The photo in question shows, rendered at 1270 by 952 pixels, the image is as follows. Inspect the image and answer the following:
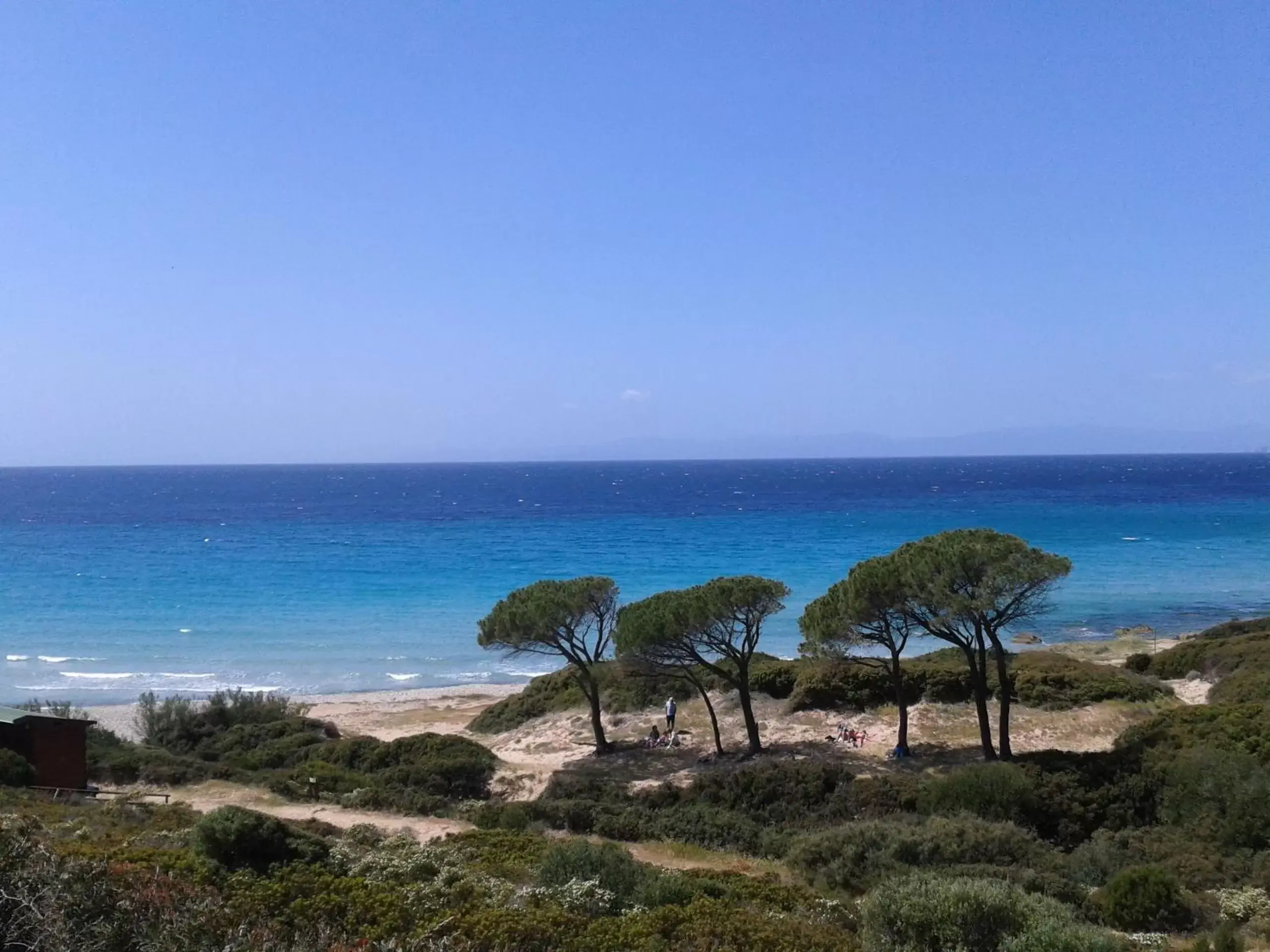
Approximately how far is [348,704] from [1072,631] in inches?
1279

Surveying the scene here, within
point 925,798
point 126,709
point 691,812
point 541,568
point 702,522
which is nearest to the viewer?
point 925,798

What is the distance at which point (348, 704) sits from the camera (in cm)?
3222

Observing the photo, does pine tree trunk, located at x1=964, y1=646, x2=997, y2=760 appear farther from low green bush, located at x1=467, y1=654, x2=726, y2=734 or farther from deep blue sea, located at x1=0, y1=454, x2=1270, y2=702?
deep blue sea, located at x1=0, y1=454, x2=1270, y2=702

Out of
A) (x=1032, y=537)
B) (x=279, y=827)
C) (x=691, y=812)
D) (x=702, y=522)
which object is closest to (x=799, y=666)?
(x=691, y=812)

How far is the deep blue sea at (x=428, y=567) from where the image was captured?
39.4 metres

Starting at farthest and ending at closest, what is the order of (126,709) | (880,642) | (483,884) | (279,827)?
(126,709) → (880,642) → (279,827) → (483,884)

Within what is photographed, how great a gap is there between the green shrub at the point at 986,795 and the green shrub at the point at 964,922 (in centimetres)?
686

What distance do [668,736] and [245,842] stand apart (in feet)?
48.1

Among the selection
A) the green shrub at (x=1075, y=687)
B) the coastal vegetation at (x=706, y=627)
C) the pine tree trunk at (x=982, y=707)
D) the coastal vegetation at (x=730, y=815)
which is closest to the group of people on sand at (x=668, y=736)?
the coastal vegetation at (x=730, y=815)

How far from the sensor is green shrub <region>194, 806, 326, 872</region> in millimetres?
9711

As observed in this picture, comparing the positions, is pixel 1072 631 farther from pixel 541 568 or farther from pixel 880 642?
Answer: pixel 541 568

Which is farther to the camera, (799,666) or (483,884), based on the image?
(799,666)

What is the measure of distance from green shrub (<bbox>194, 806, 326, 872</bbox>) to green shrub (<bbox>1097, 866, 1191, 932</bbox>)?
8954 millimetres

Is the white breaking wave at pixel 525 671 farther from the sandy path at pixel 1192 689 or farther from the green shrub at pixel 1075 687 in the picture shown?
the sandy path at pixel 1192 689
